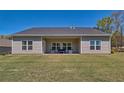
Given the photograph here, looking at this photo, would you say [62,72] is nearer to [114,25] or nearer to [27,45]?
[27,45]

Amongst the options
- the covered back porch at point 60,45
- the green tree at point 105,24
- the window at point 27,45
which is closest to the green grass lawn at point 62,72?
the window at point 27,45

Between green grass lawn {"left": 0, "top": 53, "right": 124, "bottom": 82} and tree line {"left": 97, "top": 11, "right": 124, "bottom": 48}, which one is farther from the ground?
tree line {"left": 97, "top": 11, "right": 124, "bottom": 48}

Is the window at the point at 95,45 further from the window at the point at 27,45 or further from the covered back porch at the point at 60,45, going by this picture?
the window at the point at 27,45

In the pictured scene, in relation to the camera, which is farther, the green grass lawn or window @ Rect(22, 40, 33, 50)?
window @ Rect(22, 40, 33, 50)

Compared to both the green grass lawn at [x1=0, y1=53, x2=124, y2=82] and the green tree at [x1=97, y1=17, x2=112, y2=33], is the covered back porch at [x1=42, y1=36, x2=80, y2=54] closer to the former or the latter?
the green grass lawn at [x1=0, y1=53, x2=124, y2=82]

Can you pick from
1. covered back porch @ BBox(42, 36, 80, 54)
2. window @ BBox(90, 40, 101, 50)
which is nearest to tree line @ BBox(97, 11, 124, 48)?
covered back porch @ BBox(42, 36, 80, 54)

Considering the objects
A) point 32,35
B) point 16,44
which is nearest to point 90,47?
point 32,35

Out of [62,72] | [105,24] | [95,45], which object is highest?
[105,24]

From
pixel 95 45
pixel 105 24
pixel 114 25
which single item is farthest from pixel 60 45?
pixel 114 25

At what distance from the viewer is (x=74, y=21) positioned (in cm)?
3344

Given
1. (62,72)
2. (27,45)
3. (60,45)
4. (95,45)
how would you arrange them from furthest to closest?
(60,45)
(95,45)
(27,45)
(62,72)

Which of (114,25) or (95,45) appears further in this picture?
(114,25)
